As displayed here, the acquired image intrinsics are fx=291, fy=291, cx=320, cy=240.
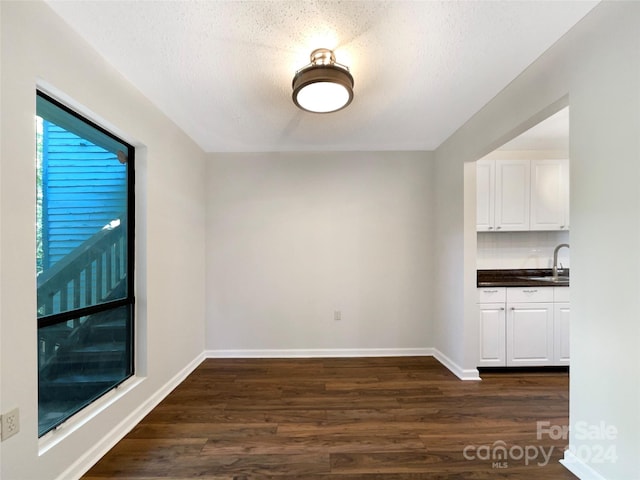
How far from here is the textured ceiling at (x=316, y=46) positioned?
149cm

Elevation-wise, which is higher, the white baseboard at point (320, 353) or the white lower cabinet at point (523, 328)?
the white lower cabinet at point (523, 328)

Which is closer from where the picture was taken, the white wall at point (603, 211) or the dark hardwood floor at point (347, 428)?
the white wall at point (603, 211)

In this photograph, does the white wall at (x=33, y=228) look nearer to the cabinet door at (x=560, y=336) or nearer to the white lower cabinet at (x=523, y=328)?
the white lower cabinet at (x=523, y=328)

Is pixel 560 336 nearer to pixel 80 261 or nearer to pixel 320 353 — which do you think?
pixel 320 353

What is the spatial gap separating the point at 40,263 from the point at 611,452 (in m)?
3.09

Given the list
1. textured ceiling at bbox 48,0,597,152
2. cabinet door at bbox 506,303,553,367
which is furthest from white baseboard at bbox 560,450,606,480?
textured ceiling at bbox 48,0,597,152

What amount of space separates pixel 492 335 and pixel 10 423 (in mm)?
3646

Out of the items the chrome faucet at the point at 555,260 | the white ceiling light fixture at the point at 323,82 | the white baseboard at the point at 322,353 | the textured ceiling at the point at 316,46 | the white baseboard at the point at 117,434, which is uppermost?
the textured ceiling at the point at 316,46

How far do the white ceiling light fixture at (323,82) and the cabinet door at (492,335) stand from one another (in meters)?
2.53

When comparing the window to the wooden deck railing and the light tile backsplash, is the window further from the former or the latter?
the light tile backsplash

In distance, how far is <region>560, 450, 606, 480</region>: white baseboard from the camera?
1.56 metres

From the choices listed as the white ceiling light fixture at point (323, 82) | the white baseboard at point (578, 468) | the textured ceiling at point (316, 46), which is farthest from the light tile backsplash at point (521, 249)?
the white ceiling light fixture at point (323, 82)

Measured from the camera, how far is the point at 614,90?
1426 mm

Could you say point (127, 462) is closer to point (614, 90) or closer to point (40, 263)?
point (40, 263)
